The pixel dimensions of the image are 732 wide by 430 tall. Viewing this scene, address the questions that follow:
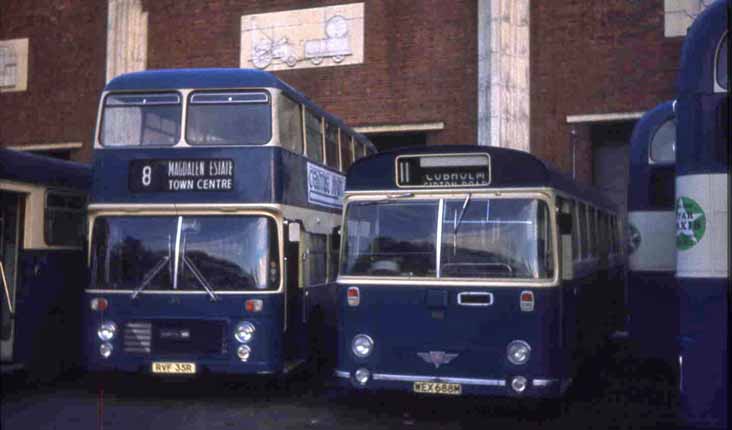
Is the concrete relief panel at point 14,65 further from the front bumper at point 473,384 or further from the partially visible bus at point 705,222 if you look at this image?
the partially visible bus at point 705,222

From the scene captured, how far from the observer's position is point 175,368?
10219 millimetres

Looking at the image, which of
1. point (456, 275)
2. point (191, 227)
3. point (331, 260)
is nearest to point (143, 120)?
point (191, 227)

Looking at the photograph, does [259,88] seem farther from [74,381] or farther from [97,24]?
[97,24]

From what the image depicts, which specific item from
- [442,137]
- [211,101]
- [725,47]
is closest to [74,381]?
[211,101]

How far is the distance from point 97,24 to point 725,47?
65.0 ft

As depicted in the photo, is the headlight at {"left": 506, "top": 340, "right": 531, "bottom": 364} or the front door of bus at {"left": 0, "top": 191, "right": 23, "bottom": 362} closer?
the headlight at {"left": 506, "top": 340, "right": 531, "bottom": 364}

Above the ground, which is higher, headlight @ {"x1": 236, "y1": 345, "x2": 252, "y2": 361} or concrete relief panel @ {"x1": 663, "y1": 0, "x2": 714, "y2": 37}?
concrete relief panel @ {"x1": 663, "y1": 0, "x2": 714, "y2": 37}

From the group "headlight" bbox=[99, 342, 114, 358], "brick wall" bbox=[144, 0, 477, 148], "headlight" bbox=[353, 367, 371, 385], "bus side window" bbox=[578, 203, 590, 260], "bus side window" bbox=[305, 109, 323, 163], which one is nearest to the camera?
"headlight" bbox=[353, 367, 371, 385]

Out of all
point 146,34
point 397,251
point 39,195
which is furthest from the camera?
point 146,34

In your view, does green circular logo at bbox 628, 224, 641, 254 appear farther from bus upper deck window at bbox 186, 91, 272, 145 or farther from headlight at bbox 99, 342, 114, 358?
headlight at bbox 99, 342, 114, 358

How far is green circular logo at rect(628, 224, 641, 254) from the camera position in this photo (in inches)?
492

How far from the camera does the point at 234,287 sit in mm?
10273

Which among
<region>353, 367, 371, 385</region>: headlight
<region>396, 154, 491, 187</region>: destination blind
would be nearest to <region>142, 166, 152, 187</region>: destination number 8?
<region>396, 154, 491, 187</region>: destination blind

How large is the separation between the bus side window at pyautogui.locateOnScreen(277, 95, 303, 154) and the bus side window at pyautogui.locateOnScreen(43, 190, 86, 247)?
11.0 ft
